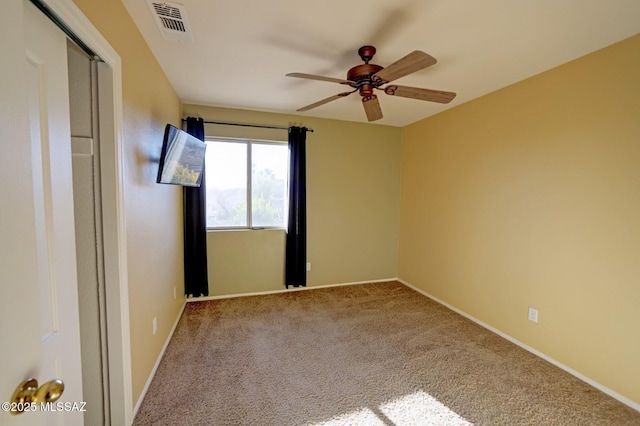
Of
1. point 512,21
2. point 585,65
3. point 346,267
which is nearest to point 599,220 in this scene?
point 585,65

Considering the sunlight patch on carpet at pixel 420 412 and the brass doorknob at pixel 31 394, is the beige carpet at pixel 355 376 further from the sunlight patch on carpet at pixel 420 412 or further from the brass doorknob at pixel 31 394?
the brass doorknob at pixel 31 394

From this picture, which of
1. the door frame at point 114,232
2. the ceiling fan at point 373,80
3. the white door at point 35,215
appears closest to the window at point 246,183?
the ceiling fan at point 373,80

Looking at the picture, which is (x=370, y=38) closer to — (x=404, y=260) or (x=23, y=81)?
(x=23, y=81)

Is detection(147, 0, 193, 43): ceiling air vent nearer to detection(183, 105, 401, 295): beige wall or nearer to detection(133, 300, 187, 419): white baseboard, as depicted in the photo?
detection(183, 105, 401, 295): beige wall

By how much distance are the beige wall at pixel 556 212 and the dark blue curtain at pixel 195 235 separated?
3.12 metres

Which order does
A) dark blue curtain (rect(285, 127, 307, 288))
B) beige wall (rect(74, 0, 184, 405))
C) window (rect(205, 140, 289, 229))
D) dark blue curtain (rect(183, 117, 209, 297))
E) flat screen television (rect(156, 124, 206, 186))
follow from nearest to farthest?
beige wall (rect(74, 0, 184, 405)), flat screen television (rect(156, 124, 206, 186)), dark blue curtain (rect(183, 117, 209, 297)), window (rect(205, 140, 289, 229)), dark blue curtain (rect(285, 127, 307, 288))

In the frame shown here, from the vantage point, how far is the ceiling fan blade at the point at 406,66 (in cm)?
150

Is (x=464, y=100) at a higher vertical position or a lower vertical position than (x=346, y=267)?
higher

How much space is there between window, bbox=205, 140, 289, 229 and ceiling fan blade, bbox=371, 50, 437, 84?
82.9 inches

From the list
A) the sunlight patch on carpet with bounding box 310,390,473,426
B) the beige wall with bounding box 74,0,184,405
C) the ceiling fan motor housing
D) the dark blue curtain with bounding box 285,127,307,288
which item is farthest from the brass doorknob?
the dark blue curtain with bounding box 285,127,307,288

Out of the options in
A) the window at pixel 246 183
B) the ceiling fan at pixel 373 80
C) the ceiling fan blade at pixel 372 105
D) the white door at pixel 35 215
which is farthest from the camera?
the window at pixel 246 183

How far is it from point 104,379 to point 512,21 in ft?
11.0

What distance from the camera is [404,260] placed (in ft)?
14.1

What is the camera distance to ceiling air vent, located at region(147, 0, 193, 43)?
161 centimetres
